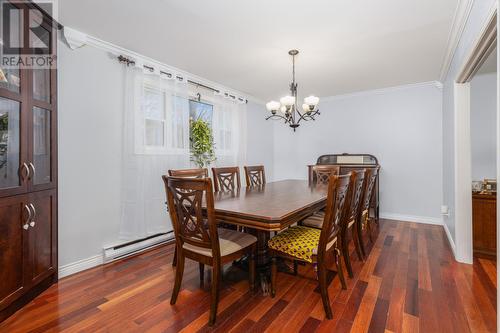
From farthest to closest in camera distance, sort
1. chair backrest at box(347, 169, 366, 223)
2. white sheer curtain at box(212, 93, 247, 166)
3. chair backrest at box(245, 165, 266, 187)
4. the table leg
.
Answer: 1. white sheer curtain at box(212, 93, 247, 166)
2. chair backrest at box(245, 165, 266, 187)
3. chair backrest at box(347, 169, 366, 223)
4. the table leg

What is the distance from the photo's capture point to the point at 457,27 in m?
2.18

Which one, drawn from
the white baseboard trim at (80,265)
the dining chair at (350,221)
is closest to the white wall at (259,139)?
the dining chair at (350,221)

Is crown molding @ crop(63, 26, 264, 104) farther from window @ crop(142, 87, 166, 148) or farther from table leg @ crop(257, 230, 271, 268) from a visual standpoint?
table leg @ crop(257, 230, 271, 268)

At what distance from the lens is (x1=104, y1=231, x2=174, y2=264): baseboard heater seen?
8.35ft

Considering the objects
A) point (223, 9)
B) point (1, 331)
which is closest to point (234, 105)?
point (223, 9)

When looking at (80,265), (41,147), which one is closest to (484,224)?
(80,265)

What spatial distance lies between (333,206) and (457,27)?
2.06 m

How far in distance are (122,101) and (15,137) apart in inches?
44.9

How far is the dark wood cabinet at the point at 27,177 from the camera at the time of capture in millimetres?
1629

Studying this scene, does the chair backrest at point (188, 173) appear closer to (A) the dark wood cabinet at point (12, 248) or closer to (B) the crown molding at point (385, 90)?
(A) the dark wood cabinet at point (12, 248)

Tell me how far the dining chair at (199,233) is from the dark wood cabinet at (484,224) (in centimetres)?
252

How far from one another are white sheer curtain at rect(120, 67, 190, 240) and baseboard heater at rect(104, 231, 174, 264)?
0.21ft

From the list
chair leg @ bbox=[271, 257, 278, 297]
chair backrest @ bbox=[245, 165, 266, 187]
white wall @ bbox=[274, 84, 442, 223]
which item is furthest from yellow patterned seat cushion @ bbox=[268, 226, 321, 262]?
white wall @ bbox=[274, 84, 442, 223]

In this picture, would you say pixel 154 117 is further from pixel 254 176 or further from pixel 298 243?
pixel 298 243
